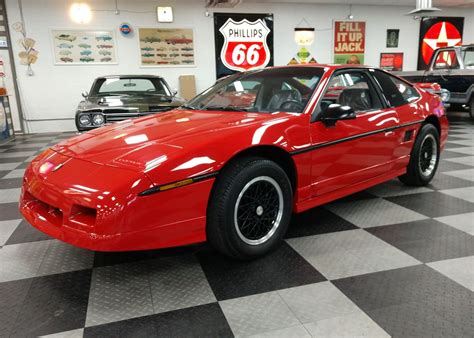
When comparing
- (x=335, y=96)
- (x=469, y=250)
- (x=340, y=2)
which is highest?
(x=340, y=2)

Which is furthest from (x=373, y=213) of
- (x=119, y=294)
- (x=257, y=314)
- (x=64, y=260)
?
(x=64, y=260)

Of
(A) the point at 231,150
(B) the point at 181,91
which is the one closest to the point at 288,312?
(A) the point at 231,150

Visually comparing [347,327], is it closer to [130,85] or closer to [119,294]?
[119,294]

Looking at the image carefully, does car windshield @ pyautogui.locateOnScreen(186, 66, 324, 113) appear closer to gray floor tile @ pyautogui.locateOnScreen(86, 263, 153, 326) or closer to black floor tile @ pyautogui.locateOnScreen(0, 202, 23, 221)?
gray floor tile @ pyautogui.locateOnScreen(86, 263, 153, 326)

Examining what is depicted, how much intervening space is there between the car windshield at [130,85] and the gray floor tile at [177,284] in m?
3.89

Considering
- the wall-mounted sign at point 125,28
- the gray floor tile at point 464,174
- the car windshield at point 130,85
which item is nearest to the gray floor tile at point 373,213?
the gray floor tile at point 464,174

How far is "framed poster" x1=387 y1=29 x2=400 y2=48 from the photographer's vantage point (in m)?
10.6

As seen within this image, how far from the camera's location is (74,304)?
172 cm

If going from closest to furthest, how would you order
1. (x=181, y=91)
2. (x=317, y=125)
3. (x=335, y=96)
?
(x=317, y=125)
(x=335, y=96)
(x=181, y=91)

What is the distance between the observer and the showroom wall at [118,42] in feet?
26.8

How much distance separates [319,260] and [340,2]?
9.53 metres

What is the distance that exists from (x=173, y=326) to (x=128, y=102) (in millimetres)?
3776

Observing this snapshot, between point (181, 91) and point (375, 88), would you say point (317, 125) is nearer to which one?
point (375, 88)

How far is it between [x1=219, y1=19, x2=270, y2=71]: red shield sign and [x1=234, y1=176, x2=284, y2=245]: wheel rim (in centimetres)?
783
